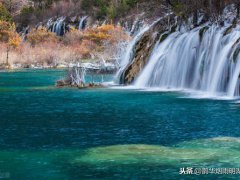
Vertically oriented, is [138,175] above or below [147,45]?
below

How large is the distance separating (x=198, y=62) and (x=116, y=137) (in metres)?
18.2

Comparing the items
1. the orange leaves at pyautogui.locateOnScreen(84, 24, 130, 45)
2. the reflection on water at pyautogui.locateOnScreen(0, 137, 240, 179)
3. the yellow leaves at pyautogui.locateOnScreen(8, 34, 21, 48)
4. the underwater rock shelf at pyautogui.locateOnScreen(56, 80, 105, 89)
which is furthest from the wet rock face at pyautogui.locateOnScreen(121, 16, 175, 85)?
the yellow leaves at pyautogui.locateOnScreen(8, 34, 21, 48)

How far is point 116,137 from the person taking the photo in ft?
59.4

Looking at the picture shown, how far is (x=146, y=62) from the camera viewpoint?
4028cm

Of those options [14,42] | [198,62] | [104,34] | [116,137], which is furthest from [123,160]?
[104,34]

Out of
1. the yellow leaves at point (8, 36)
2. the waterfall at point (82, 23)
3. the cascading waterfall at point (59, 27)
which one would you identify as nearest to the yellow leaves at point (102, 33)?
the yellow leaves at point (8, 36)

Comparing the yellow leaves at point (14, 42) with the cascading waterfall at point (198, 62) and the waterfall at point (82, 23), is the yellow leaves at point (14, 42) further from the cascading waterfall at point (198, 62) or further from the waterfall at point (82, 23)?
the cascading waterfall at point (198, 62)

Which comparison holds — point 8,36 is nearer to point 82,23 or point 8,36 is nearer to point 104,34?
point 104,34

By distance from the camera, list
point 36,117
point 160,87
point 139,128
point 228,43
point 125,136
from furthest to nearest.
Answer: point 160,87
point 228,43
point 36,117
point 139,128
point 125,136

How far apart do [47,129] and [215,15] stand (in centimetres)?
2195

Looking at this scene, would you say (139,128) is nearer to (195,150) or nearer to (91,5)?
(195,150)

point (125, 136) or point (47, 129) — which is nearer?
point (125, 136)

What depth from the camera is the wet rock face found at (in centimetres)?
4056

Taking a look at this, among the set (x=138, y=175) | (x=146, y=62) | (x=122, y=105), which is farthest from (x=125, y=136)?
(x=146, y=62)
